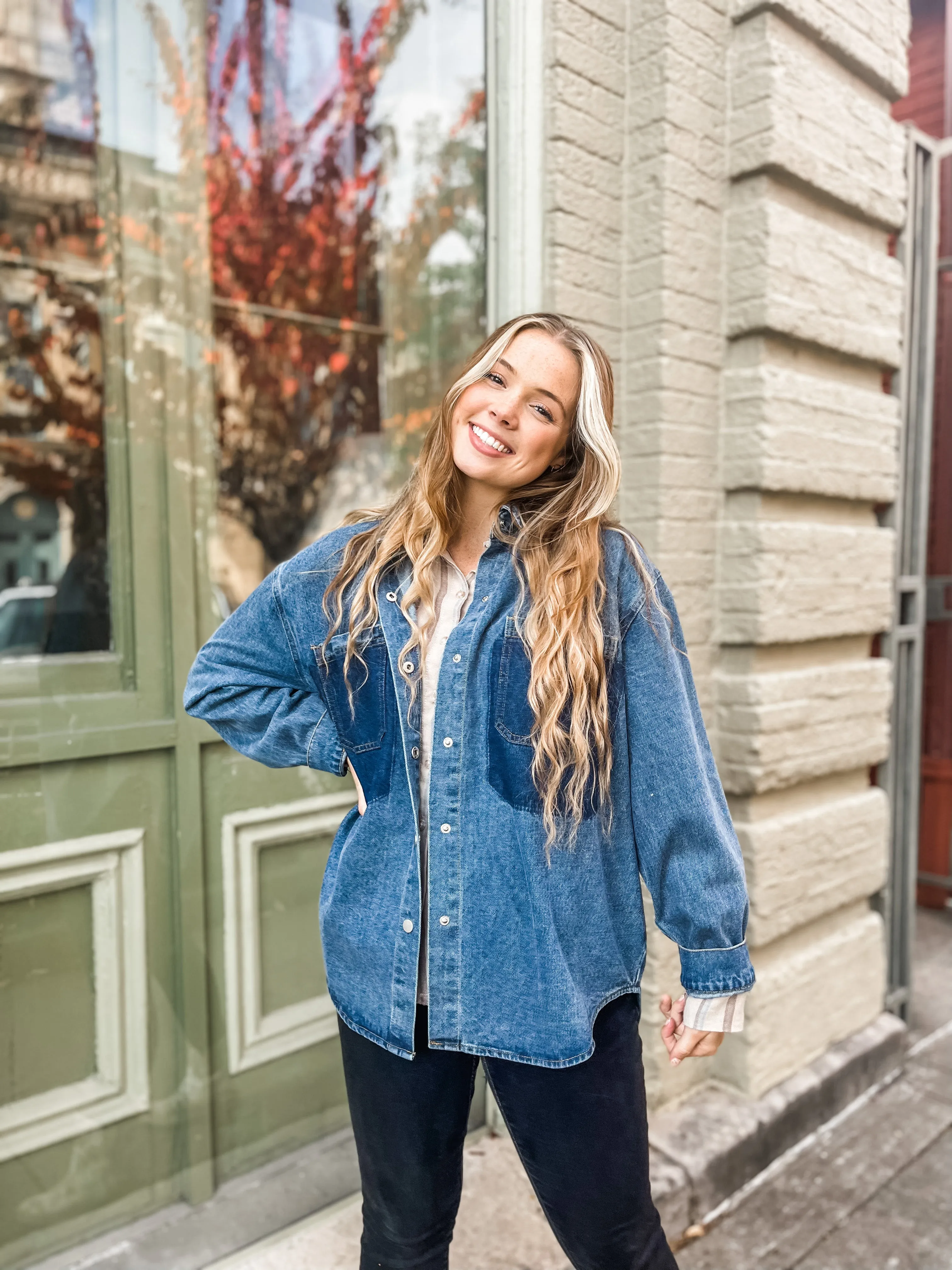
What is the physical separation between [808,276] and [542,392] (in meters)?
1.75

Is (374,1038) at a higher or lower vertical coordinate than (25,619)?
lower

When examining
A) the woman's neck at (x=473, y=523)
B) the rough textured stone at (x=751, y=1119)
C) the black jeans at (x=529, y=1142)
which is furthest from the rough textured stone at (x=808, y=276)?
the rough textured stone at (x=751, y=1119)

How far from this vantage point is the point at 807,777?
10.1ft

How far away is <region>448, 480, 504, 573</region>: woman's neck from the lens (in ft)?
5.58

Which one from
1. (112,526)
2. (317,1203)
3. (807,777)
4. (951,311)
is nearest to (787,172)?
(807,777)

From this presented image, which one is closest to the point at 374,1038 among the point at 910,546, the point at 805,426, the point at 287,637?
the point at 287,637

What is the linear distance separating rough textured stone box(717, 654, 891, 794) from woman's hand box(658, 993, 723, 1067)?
4.37 feet

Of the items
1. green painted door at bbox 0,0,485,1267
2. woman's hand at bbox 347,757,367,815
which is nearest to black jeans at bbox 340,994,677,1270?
woman's hand at bbox 347,757,367,815

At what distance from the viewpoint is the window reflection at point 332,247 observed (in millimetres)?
2820

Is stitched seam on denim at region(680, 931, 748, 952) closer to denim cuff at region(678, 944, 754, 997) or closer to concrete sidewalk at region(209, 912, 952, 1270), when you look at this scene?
denim cuff at region(678, 944, 754, 997)

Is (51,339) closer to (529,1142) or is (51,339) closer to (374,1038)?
(374,1038)

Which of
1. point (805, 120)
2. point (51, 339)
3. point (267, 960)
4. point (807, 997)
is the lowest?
point (807, 997)

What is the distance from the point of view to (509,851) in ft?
5.02

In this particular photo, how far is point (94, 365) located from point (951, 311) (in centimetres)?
453
